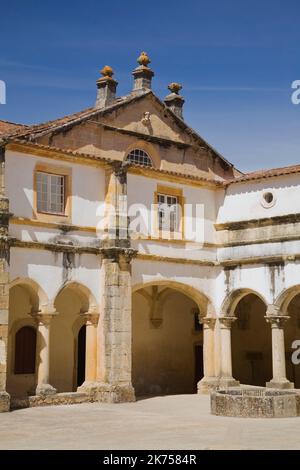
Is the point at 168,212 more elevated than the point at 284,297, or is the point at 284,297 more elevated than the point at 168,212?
the point at 168,212

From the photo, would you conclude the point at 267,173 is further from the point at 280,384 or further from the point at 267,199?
the point at 280,384

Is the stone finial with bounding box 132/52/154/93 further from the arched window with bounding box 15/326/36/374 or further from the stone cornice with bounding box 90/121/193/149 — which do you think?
the arched window with bounding box 15/326/36/374

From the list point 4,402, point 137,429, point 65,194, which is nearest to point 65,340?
point 65,194

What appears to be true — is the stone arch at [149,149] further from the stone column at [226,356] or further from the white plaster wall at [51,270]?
the stone column at [226,356]

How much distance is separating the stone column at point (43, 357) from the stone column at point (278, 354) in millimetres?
6715

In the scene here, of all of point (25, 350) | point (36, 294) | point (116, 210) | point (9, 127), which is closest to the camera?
point (36, 294)

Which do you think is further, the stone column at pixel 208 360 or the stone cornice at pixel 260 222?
the stone column at pixel 208 360

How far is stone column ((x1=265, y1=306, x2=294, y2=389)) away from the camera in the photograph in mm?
22172

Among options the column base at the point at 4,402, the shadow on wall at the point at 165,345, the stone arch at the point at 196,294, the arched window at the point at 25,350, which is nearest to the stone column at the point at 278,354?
the stone arch at the point at 196,294

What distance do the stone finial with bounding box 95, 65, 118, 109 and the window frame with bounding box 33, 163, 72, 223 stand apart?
364 centimetres

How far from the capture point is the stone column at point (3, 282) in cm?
1825

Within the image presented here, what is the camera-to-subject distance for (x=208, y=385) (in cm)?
2353

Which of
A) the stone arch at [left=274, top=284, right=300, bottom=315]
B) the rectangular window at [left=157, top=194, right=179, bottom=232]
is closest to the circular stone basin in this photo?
the stone arch at [left=274, top=284, right=300, bottom=315]

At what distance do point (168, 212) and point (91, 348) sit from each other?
509 centimetres
